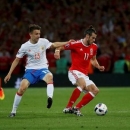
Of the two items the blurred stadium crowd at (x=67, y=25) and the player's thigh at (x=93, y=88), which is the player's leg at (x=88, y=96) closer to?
the player's thigh at (x=93, y=88)

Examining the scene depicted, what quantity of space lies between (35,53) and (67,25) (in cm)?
1462

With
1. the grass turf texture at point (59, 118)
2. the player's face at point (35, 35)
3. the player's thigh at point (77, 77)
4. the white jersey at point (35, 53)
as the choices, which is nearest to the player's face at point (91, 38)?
the player's thigh at point (77, 77)

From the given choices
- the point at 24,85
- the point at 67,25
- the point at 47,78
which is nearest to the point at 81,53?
the point at 47,78

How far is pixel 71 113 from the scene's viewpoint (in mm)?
13352

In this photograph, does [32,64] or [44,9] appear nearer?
[32,64]

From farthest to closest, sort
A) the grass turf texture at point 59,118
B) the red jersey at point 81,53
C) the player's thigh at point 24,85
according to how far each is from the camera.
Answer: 1. the red jersey at point 81,53
2. the player's thigh at point 24,85
3. the grass turf texture at point 59,118

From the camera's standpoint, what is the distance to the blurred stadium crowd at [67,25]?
1004 inches

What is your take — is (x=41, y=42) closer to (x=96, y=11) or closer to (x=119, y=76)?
(x=119, y=76)

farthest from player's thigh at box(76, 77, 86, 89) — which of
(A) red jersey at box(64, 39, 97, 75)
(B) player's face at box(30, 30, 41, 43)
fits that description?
(B) player's face at box(30, 30, 41, 43)

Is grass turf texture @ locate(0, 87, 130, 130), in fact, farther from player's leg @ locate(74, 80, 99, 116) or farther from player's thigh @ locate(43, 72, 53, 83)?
player's thigh @ locate(43, 72, 53, 83)

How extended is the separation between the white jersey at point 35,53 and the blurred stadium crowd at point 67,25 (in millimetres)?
12046

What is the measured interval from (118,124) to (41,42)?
3236 mm

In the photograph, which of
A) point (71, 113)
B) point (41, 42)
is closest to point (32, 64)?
point (41, 42)

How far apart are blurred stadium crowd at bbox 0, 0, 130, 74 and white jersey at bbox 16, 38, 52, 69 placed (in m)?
12.0
